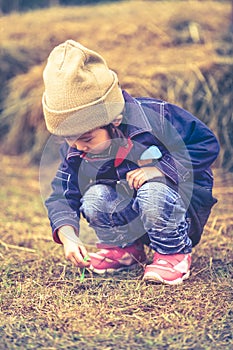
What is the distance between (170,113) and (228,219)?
0.87 m

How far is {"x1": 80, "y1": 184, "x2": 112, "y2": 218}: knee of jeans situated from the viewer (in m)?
2.24

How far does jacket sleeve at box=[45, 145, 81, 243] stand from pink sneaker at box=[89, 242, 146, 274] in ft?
0.54

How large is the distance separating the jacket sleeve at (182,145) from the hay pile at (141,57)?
1.36 m

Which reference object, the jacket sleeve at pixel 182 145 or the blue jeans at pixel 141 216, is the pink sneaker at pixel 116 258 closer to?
the blue jeans at pixel 141 216

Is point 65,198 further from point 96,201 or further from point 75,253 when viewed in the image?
point 75,253

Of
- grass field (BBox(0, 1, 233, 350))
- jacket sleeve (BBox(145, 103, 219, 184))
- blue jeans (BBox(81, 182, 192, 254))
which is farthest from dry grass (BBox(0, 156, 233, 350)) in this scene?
jacket sleeve (BBox(145, 103, 219, 184))

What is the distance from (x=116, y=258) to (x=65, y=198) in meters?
0.27

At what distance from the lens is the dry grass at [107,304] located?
1768 millimetres

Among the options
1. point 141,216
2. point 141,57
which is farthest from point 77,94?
point 141,57

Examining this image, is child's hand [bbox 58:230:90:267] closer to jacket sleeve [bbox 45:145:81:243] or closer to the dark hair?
jacket sleeve [bbox 45:145:81:243]

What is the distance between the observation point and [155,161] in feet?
6.95

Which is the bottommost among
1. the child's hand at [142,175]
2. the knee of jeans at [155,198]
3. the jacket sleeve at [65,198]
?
the jacket sleeve at [65,198]

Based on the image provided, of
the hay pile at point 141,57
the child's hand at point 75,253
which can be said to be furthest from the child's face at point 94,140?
the hay pile at point 141,57

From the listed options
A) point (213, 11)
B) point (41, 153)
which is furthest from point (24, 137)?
point (213, 11)
